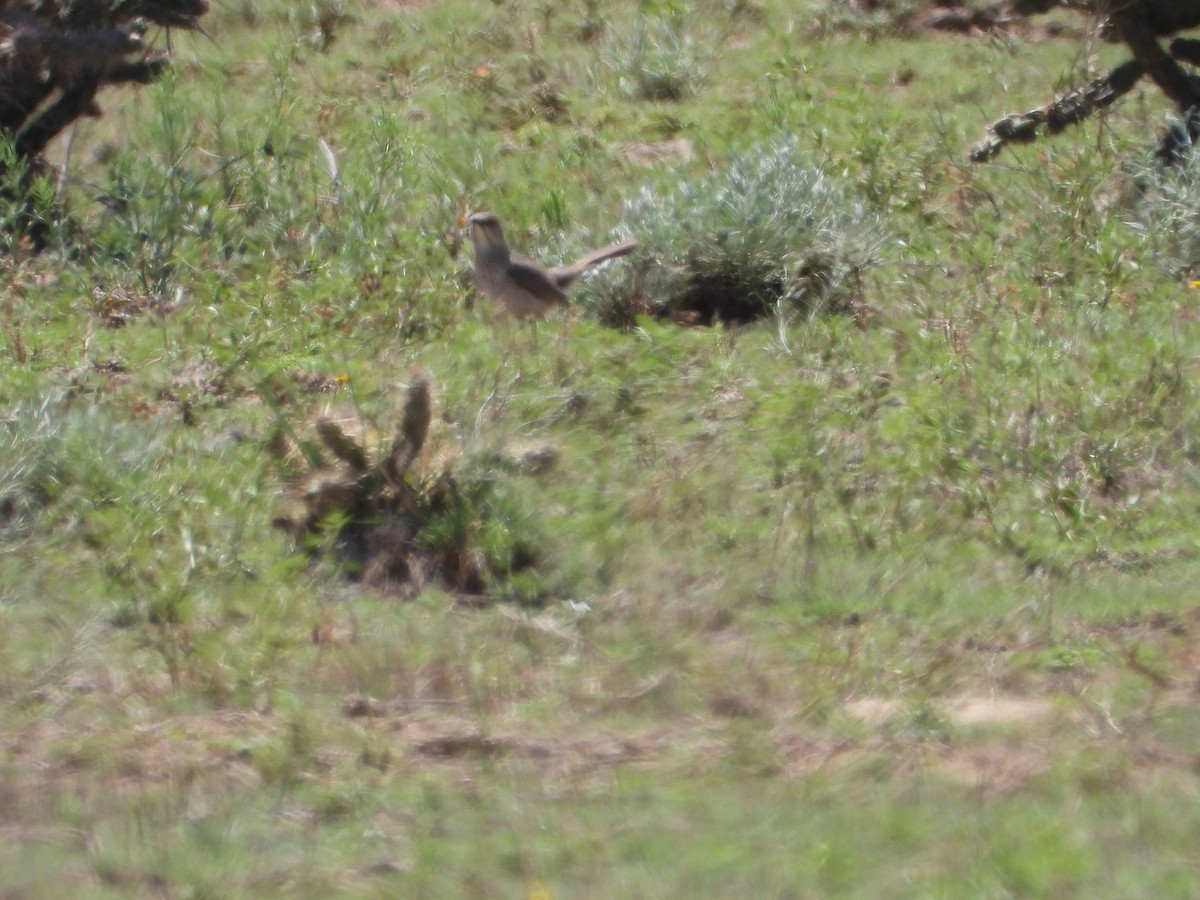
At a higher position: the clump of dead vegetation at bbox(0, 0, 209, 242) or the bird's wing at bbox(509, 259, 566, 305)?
the clump of dead vegetation at bbox(0, 0, 209, 242)

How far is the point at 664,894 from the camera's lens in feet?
12.5

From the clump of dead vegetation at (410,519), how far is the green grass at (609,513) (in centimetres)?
6

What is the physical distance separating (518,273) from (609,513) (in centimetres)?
224

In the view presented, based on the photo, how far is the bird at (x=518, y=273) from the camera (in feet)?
27.1

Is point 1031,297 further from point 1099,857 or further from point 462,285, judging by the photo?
point 1099,857

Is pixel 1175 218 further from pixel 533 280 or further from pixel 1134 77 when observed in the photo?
pixel 533 280

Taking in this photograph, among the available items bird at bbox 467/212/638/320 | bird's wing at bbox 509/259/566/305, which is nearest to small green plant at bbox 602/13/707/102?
bird at bbox 467/212/638/320

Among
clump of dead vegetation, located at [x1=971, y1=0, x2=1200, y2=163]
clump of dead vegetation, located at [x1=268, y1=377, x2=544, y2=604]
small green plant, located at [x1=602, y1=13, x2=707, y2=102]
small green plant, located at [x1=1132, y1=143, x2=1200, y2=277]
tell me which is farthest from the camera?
small green plant, located at [x1=602, y1=13, x2=707, y2=102]

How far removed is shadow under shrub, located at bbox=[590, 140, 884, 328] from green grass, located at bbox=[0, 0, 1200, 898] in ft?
0.35

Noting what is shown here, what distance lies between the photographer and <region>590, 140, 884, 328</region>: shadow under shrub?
27.6ft

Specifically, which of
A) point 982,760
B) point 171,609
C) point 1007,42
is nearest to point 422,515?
point 171,609

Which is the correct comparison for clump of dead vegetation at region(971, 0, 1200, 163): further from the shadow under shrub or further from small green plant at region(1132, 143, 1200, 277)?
the shadow under shrub

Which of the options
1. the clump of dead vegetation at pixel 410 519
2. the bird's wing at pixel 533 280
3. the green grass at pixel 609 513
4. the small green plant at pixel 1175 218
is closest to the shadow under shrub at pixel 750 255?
the green grass at pixel 609 513

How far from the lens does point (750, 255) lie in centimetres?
845
